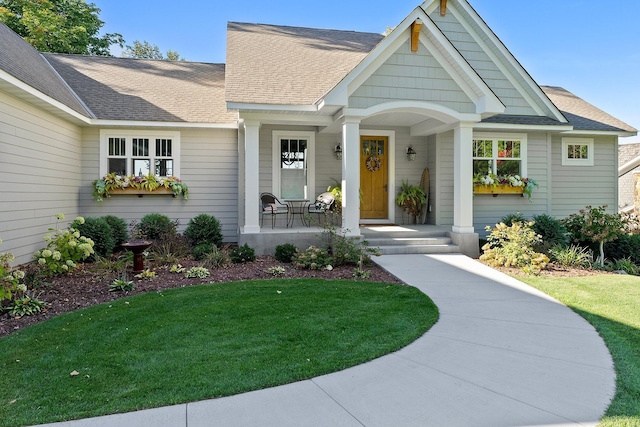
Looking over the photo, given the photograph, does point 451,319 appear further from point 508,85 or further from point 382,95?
point 508,85

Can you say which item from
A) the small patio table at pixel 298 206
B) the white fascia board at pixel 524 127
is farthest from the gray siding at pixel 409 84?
the small patio table at pixel 298 206

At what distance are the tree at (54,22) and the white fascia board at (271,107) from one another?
12417 millimetres

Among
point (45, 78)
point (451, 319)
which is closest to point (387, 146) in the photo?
point (451, 319)

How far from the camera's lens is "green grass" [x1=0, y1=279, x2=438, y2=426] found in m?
3.00

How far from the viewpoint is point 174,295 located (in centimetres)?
576

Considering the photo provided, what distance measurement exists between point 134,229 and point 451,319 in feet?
25.1

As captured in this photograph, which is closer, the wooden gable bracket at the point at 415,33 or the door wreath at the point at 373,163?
the wooden gable bracket at the point at 415,33

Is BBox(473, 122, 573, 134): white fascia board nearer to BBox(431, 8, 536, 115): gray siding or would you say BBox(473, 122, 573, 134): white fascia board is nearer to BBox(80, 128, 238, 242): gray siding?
BBox(431, 8, 536, 115): gray siding

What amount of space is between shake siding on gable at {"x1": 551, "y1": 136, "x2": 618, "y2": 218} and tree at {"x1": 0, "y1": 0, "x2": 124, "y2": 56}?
18.2 meters

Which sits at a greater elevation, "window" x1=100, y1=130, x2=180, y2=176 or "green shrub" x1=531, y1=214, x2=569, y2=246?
"window" x1=100, y1=130, x2=180, y2=176

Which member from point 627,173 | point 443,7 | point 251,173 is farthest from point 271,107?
point 627,173

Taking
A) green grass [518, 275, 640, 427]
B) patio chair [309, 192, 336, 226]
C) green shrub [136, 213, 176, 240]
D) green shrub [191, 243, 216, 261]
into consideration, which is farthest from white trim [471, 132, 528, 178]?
green shrub [136, 213, 176, 240]

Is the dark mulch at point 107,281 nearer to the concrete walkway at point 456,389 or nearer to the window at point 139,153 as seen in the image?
the concrete walkway at point 456,389

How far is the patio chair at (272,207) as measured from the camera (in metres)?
9.95
